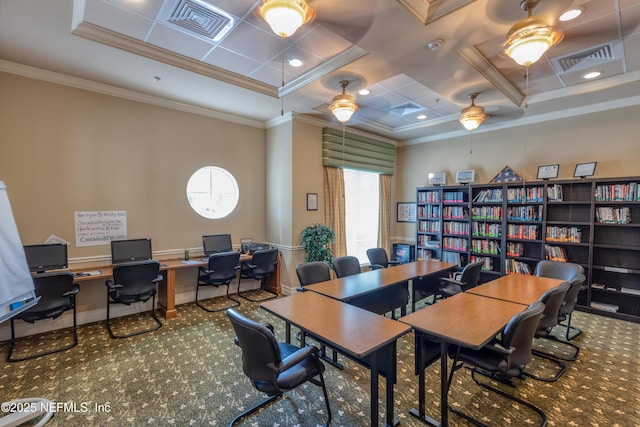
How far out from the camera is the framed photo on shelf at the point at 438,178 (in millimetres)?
5793

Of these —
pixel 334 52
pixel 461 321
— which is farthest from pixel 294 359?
pixel 334 52

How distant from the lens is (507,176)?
16.7 ft

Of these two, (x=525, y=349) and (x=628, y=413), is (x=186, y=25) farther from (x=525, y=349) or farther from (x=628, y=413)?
(x=628, y=413)

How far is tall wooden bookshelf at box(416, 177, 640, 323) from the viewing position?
13.1 ft

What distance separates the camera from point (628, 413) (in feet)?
7.08

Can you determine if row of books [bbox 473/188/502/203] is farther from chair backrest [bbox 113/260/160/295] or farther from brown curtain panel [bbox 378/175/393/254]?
chair backrest [bbox 113/260/160/295]

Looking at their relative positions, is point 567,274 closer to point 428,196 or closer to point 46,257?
point 428,196

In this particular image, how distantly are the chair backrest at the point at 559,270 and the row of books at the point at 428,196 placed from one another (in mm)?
2286

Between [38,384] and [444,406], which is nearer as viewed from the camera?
[444,406]

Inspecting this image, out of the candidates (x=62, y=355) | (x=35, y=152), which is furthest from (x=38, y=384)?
(x=35, y=152)

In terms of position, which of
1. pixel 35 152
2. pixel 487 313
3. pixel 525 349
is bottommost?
pixel 525 349

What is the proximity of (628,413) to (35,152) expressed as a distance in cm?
627

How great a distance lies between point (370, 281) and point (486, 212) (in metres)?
3.24

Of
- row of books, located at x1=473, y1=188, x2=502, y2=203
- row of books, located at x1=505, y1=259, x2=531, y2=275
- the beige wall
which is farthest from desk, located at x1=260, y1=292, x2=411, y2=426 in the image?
the beige wall
